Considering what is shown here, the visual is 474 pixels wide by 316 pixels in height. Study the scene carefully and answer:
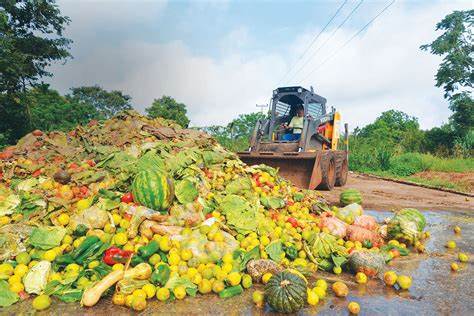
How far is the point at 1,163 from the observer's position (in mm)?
6727

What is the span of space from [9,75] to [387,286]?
1734 centimetres

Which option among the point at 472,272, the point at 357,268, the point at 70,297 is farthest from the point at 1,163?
the point at 472,272

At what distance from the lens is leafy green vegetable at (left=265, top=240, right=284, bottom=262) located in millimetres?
4406

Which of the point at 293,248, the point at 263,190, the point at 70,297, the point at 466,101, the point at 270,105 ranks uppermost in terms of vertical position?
the point at 466,101

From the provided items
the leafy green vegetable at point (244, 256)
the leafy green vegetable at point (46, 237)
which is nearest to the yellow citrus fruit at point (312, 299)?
the leafy green vegetable at point (244, 256)

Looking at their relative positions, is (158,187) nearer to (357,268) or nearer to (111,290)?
(111,290)

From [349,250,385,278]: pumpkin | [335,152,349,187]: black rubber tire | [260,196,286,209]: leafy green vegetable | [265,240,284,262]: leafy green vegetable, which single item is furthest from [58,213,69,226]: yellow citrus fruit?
[335,152,349,187]: black rubber tire

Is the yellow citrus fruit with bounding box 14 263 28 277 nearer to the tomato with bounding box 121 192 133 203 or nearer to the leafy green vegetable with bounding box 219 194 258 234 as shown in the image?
the tomato with bounding box 121 192 133 203

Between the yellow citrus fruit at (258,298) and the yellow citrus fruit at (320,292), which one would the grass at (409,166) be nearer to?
the yellow citrus fruit at (320,292)

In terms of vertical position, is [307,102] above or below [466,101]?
below

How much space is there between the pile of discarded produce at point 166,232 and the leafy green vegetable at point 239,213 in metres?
0.02

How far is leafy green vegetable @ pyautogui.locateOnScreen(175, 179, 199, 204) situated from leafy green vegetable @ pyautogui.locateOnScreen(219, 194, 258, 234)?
0.47 meters

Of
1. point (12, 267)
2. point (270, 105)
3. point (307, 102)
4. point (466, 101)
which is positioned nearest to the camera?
point (12, 267)

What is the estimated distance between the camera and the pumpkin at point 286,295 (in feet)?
10.8
